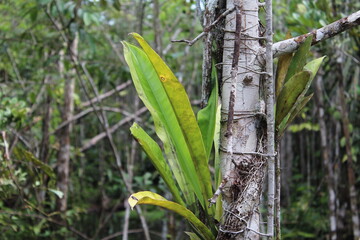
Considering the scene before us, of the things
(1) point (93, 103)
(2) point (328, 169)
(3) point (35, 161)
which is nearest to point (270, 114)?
(3) point (35, 161)

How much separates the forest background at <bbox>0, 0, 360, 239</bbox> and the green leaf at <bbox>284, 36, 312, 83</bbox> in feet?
2.48

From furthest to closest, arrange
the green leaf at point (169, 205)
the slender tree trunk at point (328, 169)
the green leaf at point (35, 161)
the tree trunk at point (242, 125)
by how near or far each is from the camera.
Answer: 1. the slender tree trunk at point (328, 169)
2. the green leaf at point (35, 161)
3. the tree trunk at point (242, 125)
4. the green leaf at point (169, 205)

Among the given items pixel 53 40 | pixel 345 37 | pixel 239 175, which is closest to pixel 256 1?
pixel 239 175

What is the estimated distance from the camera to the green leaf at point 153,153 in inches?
38.7

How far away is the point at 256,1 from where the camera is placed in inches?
39.9

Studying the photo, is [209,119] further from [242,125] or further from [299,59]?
[299,59]

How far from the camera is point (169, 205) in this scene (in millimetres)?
903

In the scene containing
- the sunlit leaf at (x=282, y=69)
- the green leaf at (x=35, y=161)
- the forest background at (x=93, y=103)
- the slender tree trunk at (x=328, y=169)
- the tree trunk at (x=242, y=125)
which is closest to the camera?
the tree trunk at (x=242, y=125)

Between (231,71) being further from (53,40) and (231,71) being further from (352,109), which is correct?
(352,109)

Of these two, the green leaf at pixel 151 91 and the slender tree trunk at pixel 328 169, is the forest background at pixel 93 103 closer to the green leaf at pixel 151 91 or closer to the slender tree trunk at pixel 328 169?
the slender tree trunk at pixel 328 169

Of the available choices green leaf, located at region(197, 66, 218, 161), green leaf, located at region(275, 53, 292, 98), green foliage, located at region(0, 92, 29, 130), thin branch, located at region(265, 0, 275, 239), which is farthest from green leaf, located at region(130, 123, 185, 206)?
green foliage, located at region(0, 92, 29, 130)

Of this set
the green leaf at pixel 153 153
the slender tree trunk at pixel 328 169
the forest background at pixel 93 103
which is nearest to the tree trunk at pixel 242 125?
the green leaf at pixel 153 153

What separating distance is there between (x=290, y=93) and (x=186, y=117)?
0.85ft

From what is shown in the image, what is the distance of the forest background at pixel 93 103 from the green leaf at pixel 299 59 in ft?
2.48
